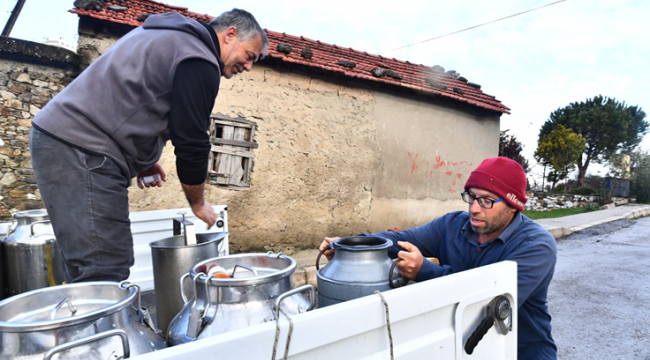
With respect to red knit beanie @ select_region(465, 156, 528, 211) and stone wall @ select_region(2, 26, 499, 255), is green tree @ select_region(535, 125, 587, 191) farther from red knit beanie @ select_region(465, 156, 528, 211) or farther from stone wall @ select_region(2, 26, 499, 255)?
red knit beanie @ select_region(465, 156, 528, 211)

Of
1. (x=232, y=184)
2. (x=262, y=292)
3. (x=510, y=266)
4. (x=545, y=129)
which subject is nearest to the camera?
(x=262, y=292)

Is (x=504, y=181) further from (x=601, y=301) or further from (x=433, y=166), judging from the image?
(x=433, y=166)

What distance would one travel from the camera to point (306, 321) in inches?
36.4

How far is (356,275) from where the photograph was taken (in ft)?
4.83

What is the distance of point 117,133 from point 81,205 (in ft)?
1.04

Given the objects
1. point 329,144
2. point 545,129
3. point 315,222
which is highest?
point 545,129

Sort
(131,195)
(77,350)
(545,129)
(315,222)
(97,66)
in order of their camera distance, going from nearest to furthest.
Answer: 1. (77,350)
2. (97,66)
3. (131,195)
4. (315,222)
5. (545,129)

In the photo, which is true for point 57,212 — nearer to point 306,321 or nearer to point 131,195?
point 306,321

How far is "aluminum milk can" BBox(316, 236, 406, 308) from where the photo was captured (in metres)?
1.44

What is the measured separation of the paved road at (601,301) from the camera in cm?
362

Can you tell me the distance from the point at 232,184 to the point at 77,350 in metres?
5.65

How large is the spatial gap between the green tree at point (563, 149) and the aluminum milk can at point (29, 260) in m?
27.4

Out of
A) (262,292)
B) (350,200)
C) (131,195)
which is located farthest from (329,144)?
(262,292)

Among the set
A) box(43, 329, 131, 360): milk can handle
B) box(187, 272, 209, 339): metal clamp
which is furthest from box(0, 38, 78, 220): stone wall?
box(43, 329, 131, 360): milk can handle
